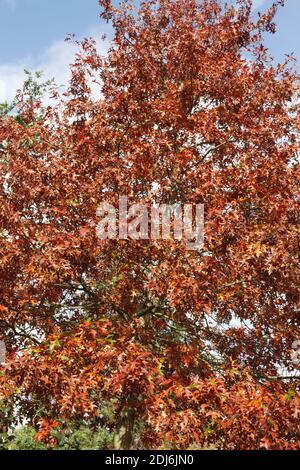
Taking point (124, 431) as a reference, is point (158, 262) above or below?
above

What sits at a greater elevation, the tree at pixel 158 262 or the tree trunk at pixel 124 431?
the tree at pixel 158 262

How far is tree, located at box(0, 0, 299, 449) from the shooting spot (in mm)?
5801

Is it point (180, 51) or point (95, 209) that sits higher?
point (180, 51)

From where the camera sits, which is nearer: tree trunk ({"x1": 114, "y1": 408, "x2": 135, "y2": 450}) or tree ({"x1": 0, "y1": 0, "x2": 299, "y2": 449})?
tree ({"x1": 0, "y1": 0, "x2": 299, "y2": 449})

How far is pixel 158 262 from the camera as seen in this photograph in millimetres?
7160

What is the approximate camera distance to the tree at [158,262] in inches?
228

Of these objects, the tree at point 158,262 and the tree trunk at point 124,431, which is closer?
the tree at point 158,262

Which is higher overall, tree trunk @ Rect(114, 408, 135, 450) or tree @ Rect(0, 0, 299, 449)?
tree @ Rect(0, 0, 299, 449)

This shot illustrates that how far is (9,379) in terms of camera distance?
19.8ft

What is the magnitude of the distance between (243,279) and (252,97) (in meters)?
4.52
